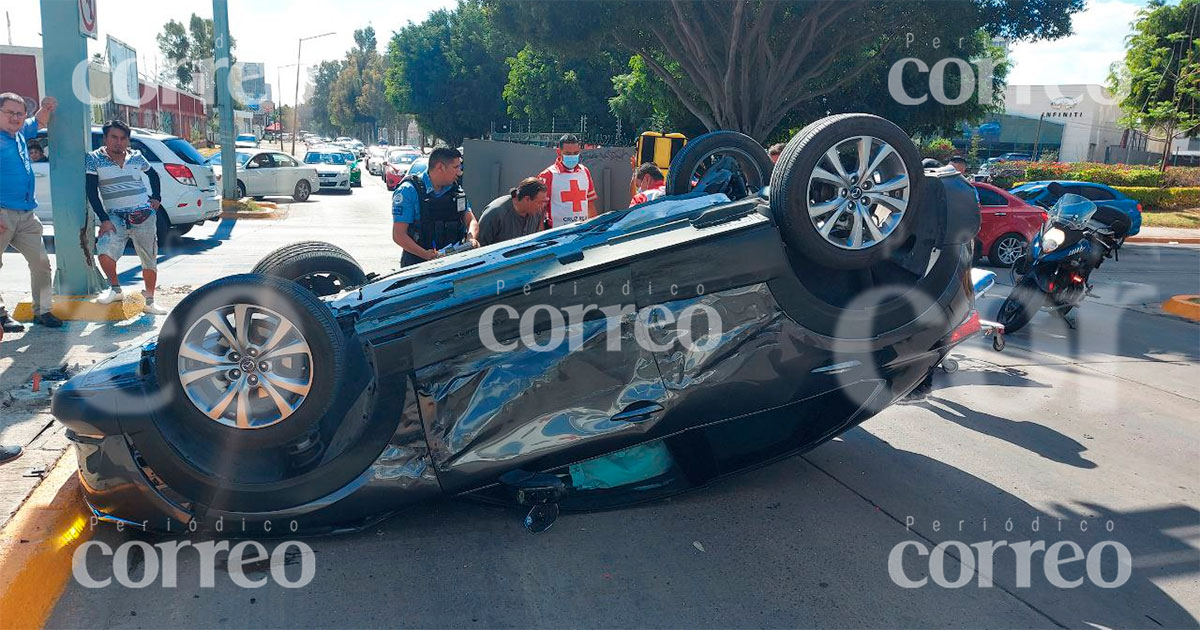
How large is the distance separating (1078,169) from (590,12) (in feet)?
77.8

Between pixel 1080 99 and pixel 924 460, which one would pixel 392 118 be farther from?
pixel 924 460

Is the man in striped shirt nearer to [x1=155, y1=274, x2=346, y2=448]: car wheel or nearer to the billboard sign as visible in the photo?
[x1=155, y1=274, x2=346, y2=448]: car wheel

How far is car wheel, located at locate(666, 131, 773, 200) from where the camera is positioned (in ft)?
16.9

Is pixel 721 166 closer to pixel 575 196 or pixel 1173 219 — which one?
pixel 575 196

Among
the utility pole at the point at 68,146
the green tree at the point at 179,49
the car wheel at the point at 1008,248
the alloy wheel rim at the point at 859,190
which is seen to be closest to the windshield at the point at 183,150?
the utility pole at the point at 68,146

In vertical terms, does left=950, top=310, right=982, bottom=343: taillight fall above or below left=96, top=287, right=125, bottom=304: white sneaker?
above

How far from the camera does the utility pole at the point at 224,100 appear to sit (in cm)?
1911

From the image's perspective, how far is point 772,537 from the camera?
3832 millimetres

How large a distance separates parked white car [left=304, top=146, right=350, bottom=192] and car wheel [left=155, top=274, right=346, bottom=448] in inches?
963

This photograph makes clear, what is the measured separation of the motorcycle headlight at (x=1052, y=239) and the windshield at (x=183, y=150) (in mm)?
12050

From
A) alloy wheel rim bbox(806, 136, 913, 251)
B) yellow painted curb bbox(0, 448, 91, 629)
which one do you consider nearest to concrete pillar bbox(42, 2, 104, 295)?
yellow painted curb bbox(0, 448, 91, 629)

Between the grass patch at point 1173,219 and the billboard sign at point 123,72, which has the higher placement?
the billboard sign at point 123,72

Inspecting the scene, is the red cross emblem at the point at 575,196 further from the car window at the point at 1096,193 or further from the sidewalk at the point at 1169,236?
the sidewalk at the point at 1169,236

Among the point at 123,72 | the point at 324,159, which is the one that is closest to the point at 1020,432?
the point at 324,159
